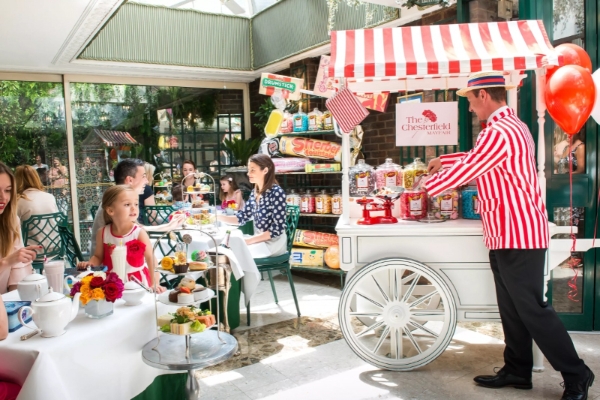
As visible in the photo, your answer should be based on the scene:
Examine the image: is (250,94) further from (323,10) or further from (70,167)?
(70,167)

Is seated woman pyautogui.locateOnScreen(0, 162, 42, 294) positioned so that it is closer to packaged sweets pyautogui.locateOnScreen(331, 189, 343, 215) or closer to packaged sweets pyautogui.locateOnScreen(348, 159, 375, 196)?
packaged sweets pyautogui.locateOnScreen(348, 159, 375, 196)

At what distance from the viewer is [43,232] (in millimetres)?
4711

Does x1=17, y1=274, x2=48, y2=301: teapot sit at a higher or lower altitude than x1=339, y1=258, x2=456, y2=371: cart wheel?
higher

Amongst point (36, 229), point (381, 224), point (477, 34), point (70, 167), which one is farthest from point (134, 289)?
point (70, 167)

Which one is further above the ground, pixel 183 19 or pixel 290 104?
pixel 183 19

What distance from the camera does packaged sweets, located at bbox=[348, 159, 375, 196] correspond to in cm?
372

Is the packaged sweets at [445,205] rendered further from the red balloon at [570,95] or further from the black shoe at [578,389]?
the black shoe at [578,389]

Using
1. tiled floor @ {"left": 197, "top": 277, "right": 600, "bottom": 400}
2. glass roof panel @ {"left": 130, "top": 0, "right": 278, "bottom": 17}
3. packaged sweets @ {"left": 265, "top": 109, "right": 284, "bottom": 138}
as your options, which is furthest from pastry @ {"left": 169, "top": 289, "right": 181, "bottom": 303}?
glass roof panel @ {"left": 130, "top": 0, "right": 278, "bottom": 17}

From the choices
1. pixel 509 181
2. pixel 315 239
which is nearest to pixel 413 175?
pixel 509 181

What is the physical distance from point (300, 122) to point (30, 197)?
9.57 feet

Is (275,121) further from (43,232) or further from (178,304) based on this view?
(178,304)

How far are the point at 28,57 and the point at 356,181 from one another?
434 centimetres

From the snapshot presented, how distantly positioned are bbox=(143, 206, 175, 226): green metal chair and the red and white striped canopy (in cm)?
259

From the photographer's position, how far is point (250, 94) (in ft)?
25.8
